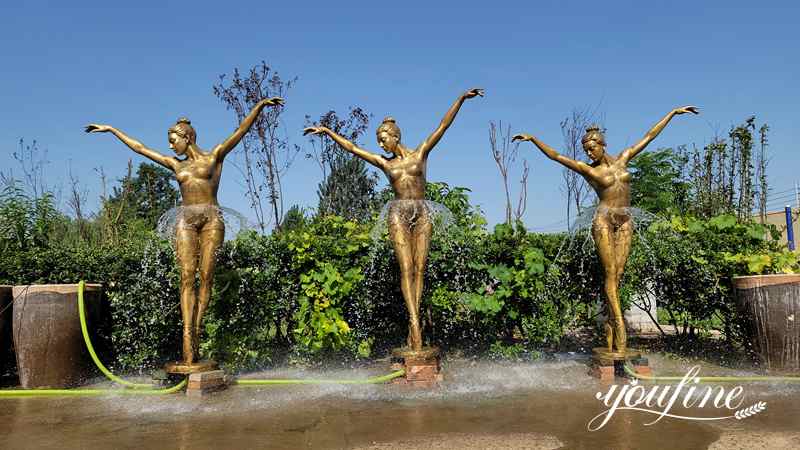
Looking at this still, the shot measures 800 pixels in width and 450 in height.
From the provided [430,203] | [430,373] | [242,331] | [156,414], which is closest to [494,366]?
[430,373]

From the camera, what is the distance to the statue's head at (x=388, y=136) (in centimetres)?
527

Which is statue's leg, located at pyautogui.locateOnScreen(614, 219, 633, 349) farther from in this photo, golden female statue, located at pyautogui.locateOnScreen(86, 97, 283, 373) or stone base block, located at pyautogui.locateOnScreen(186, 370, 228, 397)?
stone base block, located at pyautogui.locateOnScreen(186, 370, 228, 397)

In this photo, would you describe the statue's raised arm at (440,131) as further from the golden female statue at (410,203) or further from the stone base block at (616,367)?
the stone base block at (616,367)

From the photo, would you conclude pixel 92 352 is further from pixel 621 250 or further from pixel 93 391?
pixel 621 250

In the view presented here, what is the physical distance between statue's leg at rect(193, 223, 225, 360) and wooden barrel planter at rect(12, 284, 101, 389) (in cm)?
149

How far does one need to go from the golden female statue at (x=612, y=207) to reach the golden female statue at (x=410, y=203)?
4.43 feet

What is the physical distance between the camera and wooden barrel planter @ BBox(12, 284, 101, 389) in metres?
5.27

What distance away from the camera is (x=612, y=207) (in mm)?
5141

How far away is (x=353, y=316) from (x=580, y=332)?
372 cm

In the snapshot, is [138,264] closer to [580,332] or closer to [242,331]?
[242,331]

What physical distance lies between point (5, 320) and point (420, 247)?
4.41 m

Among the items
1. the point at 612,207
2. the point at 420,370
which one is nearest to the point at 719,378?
the point at 612,207

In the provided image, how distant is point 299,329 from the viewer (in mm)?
5738

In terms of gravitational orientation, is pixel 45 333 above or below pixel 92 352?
above
